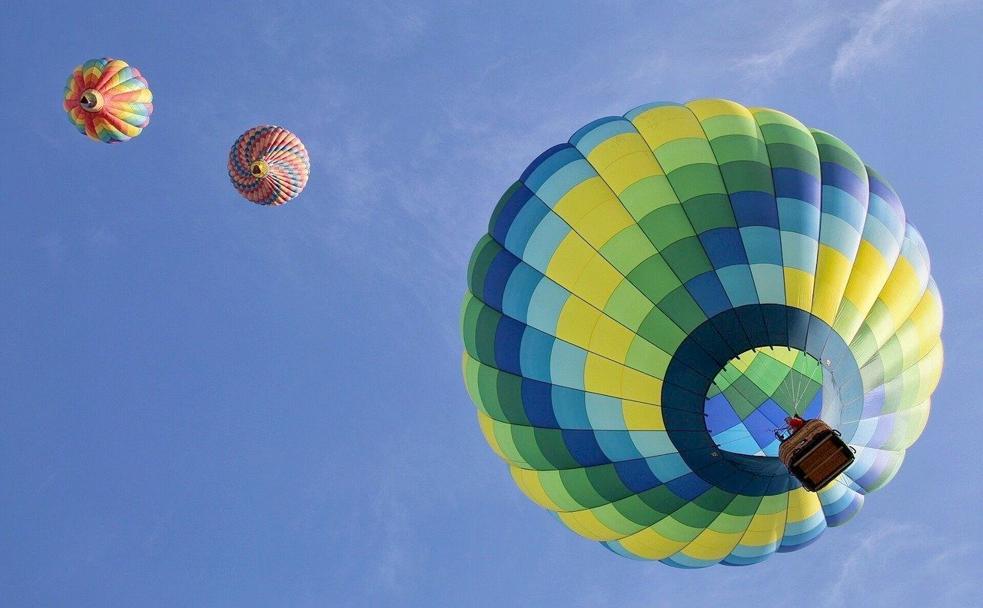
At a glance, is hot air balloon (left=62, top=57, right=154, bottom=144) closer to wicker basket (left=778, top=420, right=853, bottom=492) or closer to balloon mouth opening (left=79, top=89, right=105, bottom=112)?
balloon mouth opening (left=79, top=89, right=105, bottom=112)

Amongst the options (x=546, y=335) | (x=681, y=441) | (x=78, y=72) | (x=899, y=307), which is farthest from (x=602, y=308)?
(x=78, y=72)

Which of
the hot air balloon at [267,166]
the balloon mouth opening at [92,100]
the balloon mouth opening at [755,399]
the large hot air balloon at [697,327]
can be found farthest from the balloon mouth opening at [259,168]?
the balloon mouth opening at [755,399]

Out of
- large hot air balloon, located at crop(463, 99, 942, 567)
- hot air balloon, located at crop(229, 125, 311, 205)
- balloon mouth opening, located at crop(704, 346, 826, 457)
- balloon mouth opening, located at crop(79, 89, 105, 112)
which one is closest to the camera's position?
large hot air balloon, located at crop(463, 99, 942, 567)

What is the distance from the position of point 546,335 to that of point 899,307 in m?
4.64

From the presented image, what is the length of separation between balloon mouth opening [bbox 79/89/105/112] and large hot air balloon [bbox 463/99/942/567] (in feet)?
30.3

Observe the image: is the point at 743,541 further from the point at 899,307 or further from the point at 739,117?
the point at 739,117

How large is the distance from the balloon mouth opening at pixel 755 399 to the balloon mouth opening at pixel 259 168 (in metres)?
10.2

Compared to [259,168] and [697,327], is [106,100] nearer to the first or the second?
[259,168]

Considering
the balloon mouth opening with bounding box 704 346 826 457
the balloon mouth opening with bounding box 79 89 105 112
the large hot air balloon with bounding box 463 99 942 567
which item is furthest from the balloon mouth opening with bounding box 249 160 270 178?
the balloon mouth opening with bounding box 704 346 826 457

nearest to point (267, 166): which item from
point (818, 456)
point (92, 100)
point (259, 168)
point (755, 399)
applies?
point (259, 168)

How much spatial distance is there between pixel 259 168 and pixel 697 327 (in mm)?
10875

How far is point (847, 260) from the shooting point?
510 inches

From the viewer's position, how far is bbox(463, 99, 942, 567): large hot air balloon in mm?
12711

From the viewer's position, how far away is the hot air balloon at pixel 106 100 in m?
20.0
